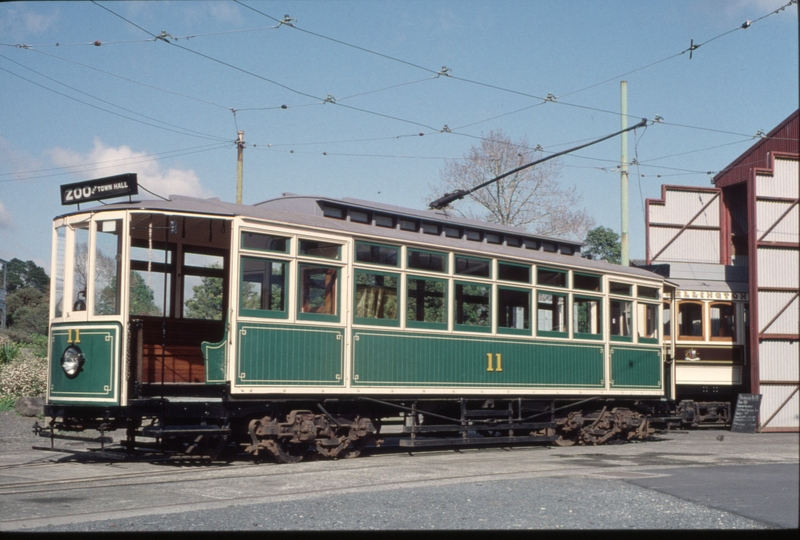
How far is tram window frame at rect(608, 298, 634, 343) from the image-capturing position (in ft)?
55.4

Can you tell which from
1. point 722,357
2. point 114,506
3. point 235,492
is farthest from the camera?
point 722,357

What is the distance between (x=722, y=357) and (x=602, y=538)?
1953 centimetres

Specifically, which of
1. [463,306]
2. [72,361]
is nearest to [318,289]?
[463,306]

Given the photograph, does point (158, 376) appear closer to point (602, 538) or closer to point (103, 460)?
point (103, 460)

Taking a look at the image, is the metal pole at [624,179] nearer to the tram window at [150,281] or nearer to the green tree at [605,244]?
the tram window at [150,281]

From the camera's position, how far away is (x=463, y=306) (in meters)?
14.2

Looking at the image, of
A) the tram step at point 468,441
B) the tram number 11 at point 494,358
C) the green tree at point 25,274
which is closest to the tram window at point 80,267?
the tram step at point 468,441

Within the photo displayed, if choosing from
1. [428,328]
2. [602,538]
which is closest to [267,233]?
[428,328]

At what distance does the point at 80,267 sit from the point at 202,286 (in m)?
1.70

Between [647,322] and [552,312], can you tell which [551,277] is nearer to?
[552,312]

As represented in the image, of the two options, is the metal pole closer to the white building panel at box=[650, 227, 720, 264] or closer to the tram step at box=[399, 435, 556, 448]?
the white building panel at box=[650, 227, 720, 264]

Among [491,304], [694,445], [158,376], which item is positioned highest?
[491,304]

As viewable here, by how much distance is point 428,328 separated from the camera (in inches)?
538

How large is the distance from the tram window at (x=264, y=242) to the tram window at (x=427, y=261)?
85.3 inches
